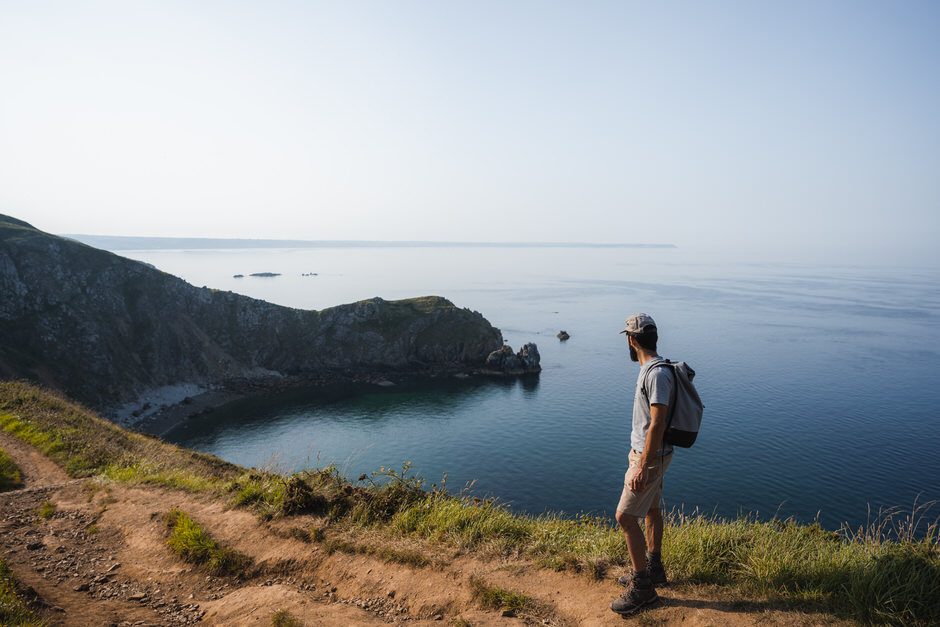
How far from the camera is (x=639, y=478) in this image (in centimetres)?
572

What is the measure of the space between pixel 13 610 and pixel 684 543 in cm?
924

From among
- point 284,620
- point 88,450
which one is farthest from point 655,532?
point 88,450

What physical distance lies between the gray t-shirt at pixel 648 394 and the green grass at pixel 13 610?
8005 millimetres

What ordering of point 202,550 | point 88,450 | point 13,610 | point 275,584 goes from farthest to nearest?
point 88,450
point 202,550
point 275,584
point 13,610

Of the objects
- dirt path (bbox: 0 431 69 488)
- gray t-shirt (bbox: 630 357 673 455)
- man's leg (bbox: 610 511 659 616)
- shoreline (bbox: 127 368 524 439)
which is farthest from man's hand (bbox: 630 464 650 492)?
shoreline (bbox: 127 368 524 439)

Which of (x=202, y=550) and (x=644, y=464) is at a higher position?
(x=644, y=464)

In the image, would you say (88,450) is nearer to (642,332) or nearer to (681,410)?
(642,332)

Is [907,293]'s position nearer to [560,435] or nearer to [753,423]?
[753,423]

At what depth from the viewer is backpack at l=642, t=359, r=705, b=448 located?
5641mm

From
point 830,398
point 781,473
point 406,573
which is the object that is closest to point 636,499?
point 406,573

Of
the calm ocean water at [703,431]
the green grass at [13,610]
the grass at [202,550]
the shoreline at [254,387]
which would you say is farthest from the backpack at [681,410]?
the shoreline at [254,387]

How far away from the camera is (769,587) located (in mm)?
5930

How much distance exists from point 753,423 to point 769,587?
62.3m

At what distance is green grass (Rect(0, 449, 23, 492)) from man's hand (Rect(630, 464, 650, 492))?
1807 centimetres
